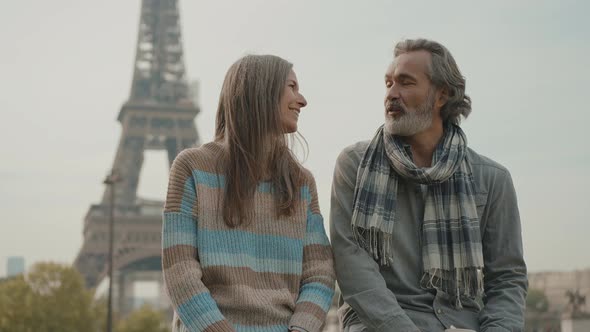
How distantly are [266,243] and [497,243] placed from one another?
109 cm

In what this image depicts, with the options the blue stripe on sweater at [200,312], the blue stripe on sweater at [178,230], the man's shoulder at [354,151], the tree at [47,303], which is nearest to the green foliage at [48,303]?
the tree at [47,303]

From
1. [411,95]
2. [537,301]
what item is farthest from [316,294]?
[537,301]

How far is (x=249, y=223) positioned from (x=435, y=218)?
856 mm

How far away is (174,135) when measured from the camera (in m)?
67.2

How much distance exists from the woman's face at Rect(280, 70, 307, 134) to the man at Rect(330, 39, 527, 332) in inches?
16.3

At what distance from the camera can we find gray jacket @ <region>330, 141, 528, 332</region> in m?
4.70

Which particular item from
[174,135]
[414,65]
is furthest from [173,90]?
[414,65]

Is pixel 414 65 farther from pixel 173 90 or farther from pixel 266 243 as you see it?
pixel 173 90

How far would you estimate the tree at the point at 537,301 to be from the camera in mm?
83575

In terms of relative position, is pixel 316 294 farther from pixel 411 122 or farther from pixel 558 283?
pixel 558 283

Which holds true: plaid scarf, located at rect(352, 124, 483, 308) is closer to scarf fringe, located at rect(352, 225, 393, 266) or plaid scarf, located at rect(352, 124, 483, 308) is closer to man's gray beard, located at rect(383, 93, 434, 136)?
scarf fringe, located at rect(352, 225, 393, 266)

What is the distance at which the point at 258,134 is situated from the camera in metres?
4.68

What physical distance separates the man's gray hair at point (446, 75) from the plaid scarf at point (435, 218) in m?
0.32

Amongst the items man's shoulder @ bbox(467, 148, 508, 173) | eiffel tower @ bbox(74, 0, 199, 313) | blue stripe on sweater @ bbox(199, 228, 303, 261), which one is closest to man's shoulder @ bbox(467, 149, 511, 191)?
man's shoulder @ bbox(467, 148, 508, 173)
